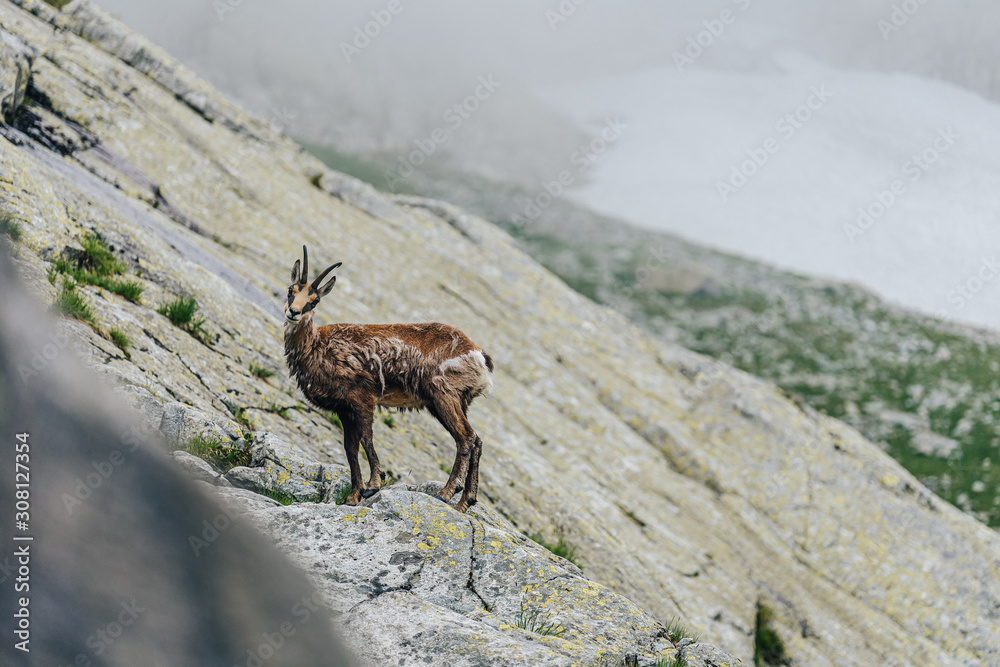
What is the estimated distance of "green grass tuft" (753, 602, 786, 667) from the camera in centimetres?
1541

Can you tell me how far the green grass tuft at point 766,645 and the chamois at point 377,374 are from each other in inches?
403

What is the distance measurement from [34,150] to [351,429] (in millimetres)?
10993

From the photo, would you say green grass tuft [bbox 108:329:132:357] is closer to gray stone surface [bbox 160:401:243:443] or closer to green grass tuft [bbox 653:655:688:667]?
gray stone surface [bbox 160:401:243:443]

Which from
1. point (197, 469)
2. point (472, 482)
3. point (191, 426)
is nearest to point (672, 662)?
point (472, 482)

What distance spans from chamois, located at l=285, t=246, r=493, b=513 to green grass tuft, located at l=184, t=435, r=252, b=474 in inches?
51.2

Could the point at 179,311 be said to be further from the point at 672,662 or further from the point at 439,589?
the point at 672,662

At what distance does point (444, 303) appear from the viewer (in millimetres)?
21281

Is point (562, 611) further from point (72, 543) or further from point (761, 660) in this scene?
point (761, 660)

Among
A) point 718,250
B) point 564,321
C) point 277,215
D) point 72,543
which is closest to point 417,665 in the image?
point 72,543

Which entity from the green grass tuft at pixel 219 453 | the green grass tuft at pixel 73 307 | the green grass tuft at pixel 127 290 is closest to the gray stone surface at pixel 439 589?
the green grass tuft at pixel 219 453

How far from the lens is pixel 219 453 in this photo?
28.8 feet

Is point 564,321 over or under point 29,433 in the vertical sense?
over

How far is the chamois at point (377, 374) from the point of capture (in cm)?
950

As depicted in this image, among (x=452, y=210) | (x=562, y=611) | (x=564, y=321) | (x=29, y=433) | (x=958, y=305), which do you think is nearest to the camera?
(x=29, y=433)
